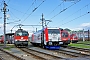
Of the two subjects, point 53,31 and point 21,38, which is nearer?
point 53,31

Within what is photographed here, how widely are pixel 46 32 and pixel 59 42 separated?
2.12 meters

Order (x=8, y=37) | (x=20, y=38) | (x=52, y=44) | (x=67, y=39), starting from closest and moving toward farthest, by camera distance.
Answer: (x=52, y=44)
(x=67, y=39)
(x=20, y=38)
(x=8, y=37)

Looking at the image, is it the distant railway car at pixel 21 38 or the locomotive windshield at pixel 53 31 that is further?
the distant railway car at pixel 21 38

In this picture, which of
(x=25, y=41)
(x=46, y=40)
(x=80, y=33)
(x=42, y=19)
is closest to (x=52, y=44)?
(x=46, y=40)

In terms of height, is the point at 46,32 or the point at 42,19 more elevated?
the point at 42,19

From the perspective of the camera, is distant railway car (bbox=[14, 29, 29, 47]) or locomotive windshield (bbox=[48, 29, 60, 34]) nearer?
locomotive windshield (bbox=[48, 29, 60, 34])

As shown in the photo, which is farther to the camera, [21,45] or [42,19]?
[42,19]

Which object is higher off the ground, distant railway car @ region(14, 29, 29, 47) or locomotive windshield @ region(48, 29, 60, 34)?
locomotive windshield @ region(48, 29, 60, 34)

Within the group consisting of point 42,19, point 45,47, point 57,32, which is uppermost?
point 42,19

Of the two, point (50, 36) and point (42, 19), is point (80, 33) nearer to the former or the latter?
point (42, 19)

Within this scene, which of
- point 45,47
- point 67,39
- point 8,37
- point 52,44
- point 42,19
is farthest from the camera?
point 8,37

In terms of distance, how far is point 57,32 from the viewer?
26.6 meters

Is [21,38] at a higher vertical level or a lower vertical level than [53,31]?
lower

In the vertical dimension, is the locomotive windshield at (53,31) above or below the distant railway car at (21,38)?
above
